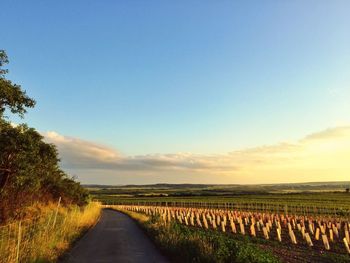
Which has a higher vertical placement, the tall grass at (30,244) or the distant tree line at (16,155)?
the distant tree line at (16,155)

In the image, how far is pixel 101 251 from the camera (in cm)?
1588

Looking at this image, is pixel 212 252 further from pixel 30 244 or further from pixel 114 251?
pixel 30 244

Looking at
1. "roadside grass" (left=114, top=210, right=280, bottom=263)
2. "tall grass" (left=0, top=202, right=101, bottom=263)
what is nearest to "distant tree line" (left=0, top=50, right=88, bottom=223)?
"tall grass" (left=0, top=202, right=101, bottom=263)

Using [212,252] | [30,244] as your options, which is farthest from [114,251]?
[212,252]

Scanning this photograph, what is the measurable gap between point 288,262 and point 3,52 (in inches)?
487

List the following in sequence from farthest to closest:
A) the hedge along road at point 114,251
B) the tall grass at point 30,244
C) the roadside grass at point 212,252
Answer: the hedge along road at point 114,251 < the roadside grass at point 212,252 < the tall grass at point 30,244

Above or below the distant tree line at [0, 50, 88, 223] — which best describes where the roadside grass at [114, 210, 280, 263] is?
below

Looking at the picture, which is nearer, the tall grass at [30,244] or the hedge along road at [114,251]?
the tall grass at [30,244]

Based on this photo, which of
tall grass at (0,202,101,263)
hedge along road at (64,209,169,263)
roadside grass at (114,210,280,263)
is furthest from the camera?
hedge along road at (64,209,169,263)

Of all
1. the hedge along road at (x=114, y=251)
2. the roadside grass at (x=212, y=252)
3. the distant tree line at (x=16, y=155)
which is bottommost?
the hedge along road at (x=114, y=251)

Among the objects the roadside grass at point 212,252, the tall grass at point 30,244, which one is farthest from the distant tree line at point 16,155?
the roadside grass at point 212,252

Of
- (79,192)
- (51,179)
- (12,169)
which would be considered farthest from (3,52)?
(79,192)

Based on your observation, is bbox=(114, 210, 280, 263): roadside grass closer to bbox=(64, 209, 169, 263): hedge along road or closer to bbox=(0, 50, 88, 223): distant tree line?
bbox=(64, 209, 169, 263): hedge along road

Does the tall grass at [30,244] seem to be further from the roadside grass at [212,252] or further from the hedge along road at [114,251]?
the roadside grass at [212,252]
